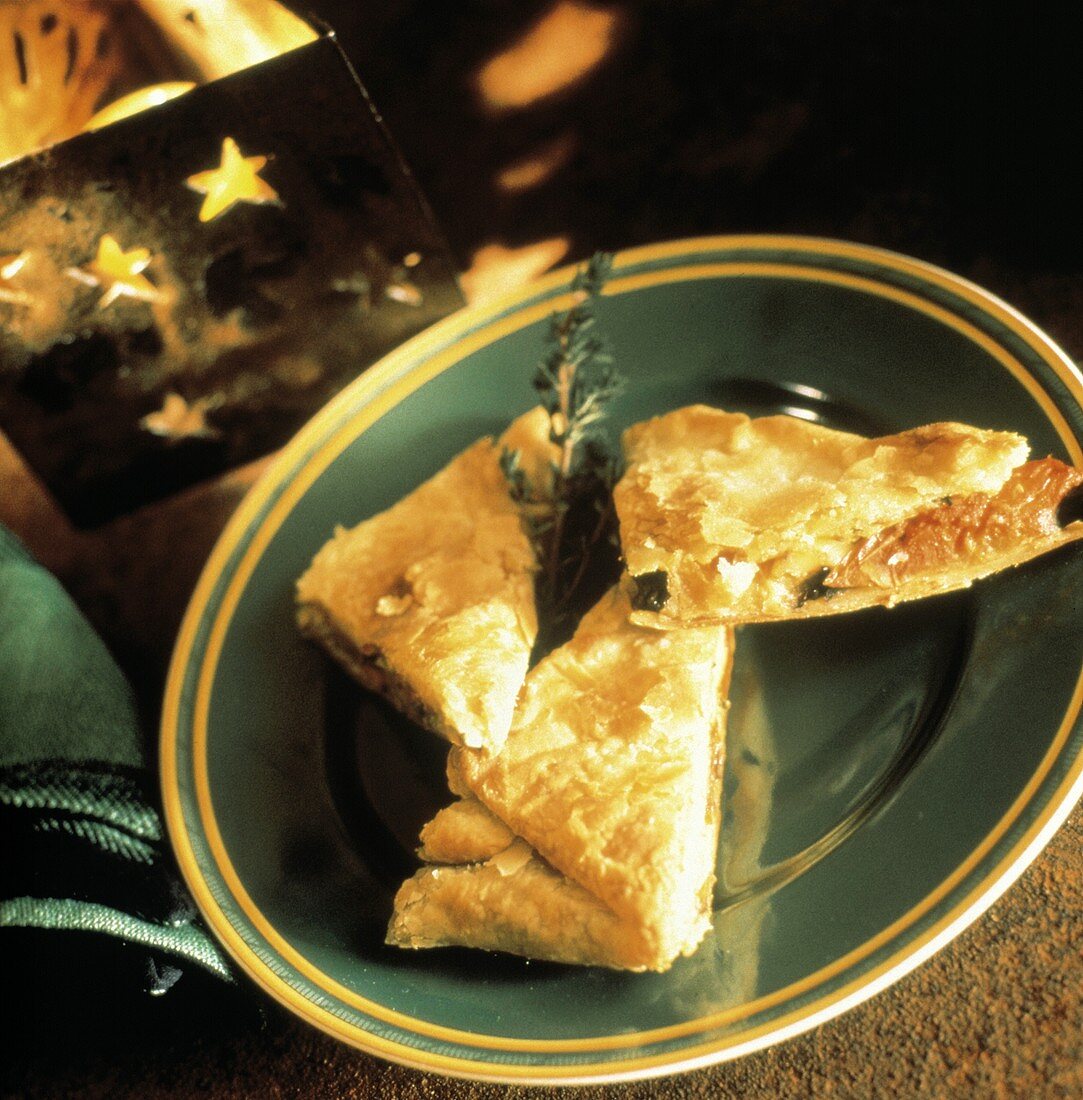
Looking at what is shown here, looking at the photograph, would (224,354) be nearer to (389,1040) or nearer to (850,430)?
(850,430)

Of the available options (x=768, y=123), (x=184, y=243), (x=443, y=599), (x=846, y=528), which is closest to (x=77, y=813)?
(x=443, y=599)

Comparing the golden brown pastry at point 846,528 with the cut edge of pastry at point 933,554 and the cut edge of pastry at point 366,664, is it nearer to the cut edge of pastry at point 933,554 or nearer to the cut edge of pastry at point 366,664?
the cut edge of pastry at point 933,554

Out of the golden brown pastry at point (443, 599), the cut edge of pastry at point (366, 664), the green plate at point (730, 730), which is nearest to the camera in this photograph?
the green plate at point (730, 730)

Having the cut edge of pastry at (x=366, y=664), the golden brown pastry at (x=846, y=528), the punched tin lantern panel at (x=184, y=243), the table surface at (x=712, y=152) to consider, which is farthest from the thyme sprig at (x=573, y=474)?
the table surface at (x=712, y=152)

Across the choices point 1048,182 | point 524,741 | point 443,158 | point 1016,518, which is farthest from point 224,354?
point 1048,182

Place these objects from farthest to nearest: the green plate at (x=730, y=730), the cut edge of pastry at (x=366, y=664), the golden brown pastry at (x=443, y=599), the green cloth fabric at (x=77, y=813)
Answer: the cut edge of pastry at (x=366, y=664) < the golden brown pastry at (x=443, y=599) < the green cloth fabric at (x=77, y=813) < the green plate at (x=730, y=730)

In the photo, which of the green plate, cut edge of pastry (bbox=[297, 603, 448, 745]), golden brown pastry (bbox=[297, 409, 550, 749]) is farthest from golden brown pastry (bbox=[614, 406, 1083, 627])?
cut edge of pastry (bbox=[297, 603, 448, 745])

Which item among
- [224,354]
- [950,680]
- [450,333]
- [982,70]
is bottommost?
[950,680]
